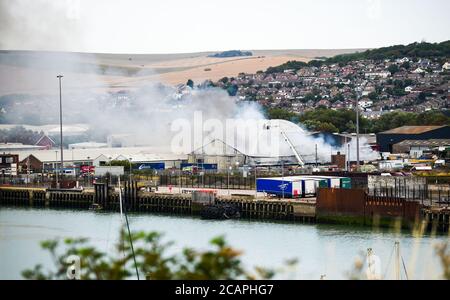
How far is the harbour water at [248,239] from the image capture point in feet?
24.3

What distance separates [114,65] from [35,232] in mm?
28211

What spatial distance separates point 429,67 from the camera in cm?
3969

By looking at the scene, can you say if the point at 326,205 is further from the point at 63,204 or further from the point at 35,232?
the point at 63,204

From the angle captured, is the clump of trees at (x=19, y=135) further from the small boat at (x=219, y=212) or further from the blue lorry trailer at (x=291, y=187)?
the small boat at (x=219, y=212)

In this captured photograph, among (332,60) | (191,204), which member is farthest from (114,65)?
(191,204)

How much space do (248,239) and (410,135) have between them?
14243 millimetres

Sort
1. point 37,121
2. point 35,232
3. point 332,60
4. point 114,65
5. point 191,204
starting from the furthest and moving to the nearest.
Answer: point 332,60 < point 114,65 < point 37,121 < point 191,204 < point 35,232

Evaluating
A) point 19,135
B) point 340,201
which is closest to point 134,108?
point 19,135

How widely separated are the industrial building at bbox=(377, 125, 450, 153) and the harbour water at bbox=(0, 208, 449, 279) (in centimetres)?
1046

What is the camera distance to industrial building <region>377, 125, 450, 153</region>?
932 inches

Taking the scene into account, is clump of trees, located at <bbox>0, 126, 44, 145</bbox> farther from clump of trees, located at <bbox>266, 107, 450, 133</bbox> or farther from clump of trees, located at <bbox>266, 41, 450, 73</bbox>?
clump of trees, located at <bbox>266, 41, 450, 73</bbox>

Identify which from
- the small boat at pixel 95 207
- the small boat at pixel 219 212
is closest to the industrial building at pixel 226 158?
the small boat at pixel 95 207

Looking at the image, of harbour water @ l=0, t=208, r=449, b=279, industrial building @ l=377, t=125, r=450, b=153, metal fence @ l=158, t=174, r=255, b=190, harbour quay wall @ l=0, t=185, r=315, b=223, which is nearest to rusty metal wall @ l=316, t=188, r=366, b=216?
harbour quay wall @ l=0, t=185, r=315, b=223
